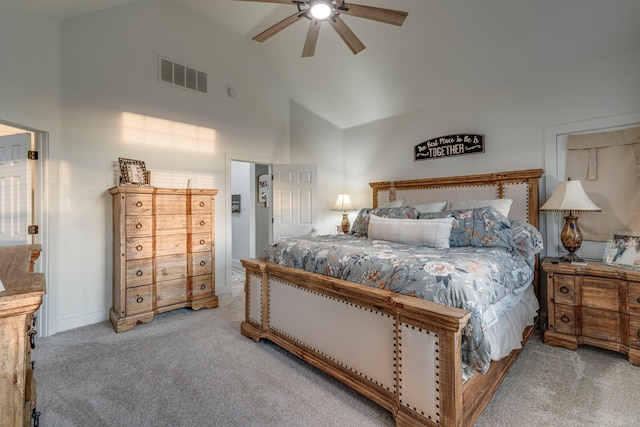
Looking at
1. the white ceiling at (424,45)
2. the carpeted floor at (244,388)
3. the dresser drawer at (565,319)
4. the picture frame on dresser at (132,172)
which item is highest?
the white ceiling at (424,45)

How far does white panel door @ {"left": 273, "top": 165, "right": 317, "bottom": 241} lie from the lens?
4.72 m

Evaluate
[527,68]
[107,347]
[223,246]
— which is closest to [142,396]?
[107,347]

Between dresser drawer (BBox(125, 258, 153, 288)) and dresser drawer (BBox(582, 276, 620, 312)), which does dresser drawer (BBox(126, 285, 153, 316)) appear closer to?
dresser drawer (BBox(125, 258, 153, 288))

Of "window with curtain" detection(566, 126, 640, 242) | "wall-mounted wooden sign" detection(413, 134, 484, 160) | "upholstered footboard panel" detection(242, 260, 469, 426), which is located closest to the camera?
"upholstered footboard panel" detection(242, 260, 469, 426)

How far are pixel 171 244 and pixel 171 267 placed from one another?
26cm

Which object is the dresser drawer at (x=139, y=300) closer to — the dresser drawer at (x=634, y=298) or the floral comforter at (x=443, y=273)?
the floral comforter at (x=443, y=273)

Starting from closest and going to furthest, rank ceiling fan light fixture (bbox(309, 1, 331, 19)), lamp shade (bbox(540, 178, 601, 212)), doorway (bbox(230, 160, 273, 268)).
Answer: ceiling fan light fixture (bbox(309, 1, 331, 19)) → lamp shade (bbox(540, 178, 601, 212)) → doorway (bbox(230, 160, 273, 268))

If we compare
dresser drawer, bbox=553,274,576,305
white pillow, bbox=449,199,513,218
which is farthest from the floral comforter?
white pillow, bbox=449,199,513,218

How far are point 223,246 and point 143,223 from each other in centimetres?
129

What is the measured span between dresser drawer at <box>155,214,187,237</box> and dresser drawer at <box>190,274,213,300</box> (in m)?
0.57

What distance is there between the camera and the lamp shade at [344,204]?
4.66 m

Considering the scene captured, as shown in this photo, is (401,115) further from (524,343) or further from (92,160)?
(92,160)

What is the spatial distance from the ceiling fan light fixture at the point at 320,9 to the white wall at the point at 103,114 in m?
2.35

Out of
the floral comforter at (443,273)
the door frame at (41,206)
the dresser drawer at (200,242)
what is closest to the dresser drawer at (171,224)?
the dresser drawer at (200,242)
